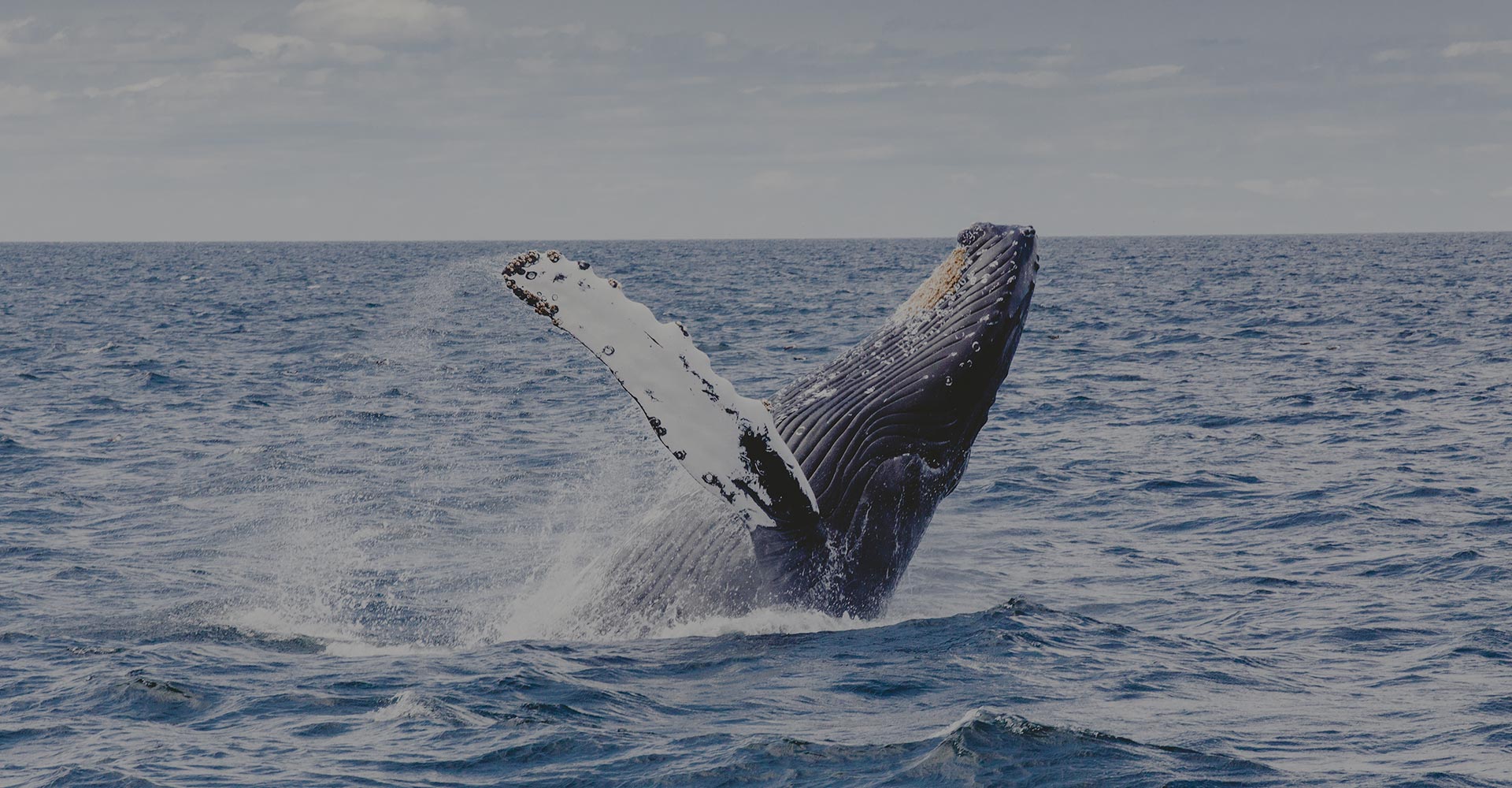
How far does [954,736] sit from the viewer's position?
7445mm

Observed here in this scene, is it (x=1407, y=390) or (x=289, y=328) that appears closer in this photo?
(x=1407, y=390)

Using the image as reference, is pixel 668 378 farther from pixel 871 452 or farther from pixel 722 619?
pixel 722 619

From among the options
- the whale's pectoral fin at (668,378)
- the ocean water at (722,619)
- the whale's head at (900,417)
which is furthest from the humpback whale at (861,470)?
the ocean water at (722,619)

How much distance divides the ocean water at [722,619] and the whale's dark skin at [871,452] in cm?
31

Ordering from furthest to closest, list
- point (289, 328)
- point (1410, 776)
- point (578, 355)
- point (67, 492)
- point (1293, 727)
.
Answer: point (289, 328) → point (578, 355) → point (67, 492) → point (1293, 727) → point (1410, 776)

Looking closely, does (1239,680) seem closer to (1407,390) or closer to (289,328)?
(1407,390)

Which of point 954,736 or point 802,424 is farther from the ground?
point 802,424

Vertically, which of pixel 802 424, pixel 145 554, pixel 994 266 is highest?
pixel 994 266

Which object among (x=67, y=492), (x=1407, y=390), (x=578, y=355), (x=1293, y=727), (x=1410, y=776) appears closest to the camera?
(x=1410, y=776)

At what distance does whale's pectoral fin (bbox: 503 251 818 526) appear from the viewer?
22.2 feet

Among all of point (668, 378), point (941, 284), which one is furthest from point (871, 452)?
point (668, 378)

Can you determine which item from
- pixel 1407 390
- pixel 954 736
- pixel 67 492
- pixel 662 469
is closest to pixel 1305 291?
pixel 1407 390

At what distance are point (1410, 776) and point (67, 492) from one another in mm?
13369

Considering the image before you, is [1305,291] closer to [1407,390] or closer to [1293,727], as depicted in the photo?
[1407,390]
